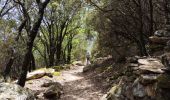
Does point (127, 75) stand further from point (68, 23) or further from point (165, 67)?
point (68, 23)

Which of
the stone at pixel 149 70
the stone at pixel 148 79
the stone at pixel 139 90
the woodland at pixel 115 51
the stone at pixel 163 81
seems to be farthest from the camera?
the woodland at pixel 115 51

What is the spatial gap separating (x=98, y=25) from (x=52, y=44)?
49.3 ft

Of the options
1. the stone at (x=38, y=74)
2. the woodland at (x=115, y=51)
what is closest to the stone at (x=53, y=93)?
the woodland at (x=115, y=51)

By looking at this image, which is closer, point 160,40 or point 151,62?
point 151,62

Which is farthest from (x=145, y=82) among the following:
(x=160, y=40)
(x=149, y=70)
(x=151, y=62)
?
(x=160, y=40)

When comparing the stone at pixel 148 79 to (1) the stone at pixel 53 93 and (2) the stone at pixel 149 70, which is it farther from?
(1) the stone at pixel 53 93

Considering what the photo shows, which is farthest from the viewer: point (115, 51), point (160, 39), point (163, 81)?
point (115, 51)

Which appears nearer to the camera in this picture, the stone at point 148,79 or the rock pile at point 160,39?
the stone at point 148,79

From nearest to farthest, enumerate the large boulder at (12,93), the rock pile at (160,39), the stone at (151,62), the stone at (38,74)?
the stone at (151,62) → the large boulder at (12,93) → the rock pile at (160,39) → the stone at (38,74)

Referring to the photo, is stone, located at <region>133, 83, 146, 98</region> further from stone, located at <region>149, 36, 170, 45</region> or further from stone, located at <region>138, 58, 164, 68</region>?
stone, located at <region>149, 36, 170, 45</region>

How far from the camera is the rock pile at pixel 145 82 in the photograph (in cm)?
833

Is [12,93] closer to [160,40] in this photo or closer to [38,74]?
[160,40]

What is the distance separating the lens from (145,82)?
349 inches

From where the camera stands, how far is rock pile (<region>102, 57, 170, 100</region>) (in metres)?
8.33
